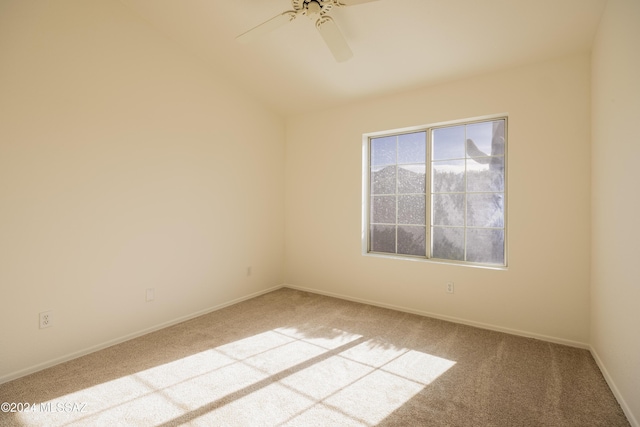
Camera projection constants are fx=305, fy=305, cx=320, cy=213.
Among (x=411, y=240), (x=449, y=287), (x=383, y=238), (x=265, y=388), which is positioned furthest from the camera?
(x=383, y=238)

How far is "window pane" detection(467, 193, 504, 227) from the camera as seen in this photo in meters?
2.95

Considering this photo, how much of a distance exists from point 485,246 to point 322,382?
206 centimetres

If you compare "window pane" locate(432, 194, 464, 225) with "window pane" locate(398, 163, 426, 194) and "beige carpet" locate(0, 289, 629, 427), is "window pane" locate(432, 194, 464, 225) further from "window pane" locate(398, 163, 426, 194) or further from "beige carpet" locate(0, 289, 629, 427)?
"beige carpet" locate(0, 289, 629, 427)

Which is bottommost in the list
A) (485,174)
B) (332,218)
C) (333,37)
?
(332,218)

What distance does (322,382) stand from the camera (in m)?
2.04

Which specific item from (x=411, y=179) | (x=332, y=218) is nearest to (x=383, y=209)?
(x=411, y=179)

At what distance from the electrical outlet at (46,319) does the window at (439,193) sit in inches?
117

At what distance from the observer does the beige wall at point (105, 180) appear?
2096 millimetres

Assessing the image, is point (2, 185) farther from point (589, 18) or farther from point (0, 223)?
A: point (589, 18)

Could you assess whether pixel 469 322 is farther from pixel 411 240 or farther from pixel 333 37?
pixel 333 37

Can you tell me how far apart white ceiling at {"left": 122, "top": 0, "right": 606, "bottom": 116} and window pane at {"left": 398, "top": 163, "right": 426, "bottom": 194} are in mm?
870

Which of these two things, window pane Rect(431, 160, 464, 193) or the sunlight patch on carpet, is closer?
the sunlight patch on carpet

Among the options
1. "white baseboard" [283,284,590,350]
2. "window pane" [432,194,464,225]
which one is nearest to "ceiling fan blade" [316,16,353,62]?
"window pane" [432,194,464,225]

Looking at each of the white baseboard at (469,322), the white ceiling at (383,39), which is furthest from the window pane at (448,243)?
the white ceiling at (383,39)
